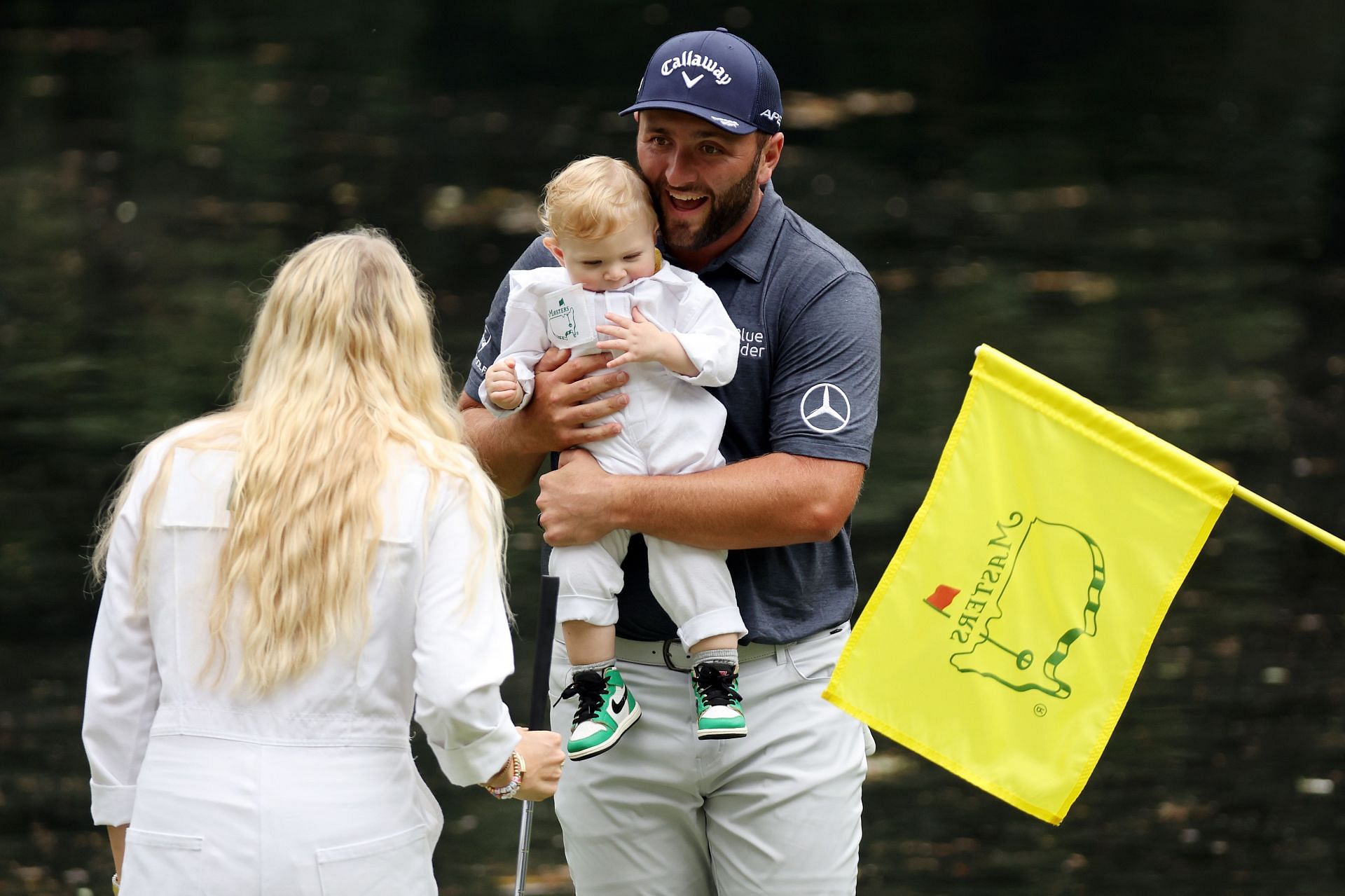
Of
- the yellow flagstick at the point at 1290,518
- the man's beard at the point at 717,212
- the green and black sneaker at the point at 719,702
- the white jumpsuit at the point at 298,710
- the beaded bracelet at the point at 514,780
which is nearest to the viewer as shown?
the white jumpsuit at the point at 298,710

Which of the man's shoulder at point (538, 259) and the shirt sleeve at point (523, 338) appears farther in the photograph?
the man's shoulder at point (538, 259)

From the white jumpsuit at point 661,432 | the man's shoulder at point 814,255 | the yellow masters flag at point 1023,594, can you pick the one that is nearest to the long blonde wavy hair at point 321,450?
the white jumpsuit at point 661,432

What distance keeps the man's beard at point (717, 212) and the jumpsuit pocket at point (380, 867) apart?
3.96 feet

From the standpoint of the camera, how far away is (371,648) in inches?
99.8

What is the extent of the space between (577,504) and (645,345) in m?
0.32

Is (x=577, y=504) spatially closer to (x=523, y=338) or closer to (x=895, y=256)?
(x=523, y=338)

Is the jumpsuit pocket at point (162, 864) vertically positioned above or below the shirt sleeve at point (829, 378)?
below

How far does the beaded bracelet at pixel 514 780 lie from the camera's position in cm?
271

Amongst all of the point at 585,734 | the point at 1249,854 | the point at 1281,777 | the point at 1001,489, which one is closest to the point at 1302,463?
the point at 1281,777

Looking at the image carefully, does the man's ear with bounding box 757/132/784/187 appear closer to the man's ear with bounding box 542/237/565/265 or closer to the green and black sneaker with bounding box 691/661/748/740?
the man's ear with bounding box 542/237/565/265

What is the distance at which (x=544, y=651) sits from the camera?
285 cm

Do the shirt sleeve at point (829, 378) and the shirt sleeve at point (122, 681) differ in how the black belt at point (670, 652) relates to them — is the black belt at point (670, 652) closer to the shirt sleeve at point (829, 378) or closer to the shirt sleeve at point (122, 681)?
the shirt sleeve at point (829, 378)

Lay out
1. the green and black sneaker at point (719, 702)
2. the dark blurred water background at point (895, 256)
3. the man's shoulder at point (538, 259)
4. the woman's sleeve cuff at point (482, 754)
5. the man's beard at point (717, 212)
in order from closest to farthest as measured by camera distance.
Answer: the woman's sleeve cuff at point (482, 754) < the green and black sneaker at point (719, 702) < the man's beard at point (717, 212) < the man's shoulder at point (538, 259) < the dark blurred water background at point (895, 256)

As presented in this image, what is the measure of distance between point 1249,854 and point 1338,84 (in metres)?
9.02
